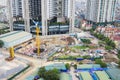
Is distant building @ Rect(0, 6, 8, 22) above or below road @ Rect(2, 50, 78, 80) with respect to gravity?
above

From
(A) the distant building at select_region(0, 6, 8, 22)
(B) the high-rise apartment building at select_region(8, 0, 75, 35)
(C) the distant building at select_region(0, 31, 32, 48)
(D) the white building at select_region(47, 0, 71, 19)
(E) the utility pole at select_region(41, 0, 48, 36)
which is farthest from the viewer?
(A) the distant building at select_region(0, 6, 8, 22)

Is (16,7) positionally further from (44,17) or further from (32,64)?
(32,64)

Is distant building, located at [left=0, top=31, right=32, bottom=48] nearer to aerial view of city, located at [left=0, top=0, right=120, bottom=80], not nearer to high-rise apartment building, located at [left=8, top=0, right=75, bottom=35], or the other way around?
aerial view of city, located at [left=0, top=0, right=120, bottom=80]

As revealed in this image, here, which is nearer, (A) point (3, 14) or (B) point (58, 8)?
(B) point (58, 8)

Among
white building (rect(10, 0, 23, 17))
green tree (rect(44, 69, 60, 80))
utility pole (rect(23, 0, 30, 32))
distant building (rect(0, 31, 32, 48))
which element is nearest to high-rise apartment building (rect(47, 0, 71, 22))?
utility pole (rect(23, 0, 30, 32))

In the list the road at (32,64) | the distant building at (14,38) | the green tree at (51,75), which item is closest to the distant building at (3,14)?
the distant building at (14,38)

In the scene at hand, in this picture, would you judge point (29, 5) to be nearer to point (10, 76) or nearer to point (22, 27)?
point (22, 27)

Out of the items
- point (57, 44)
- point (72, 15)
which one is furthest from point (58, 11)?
point (57, 44)
